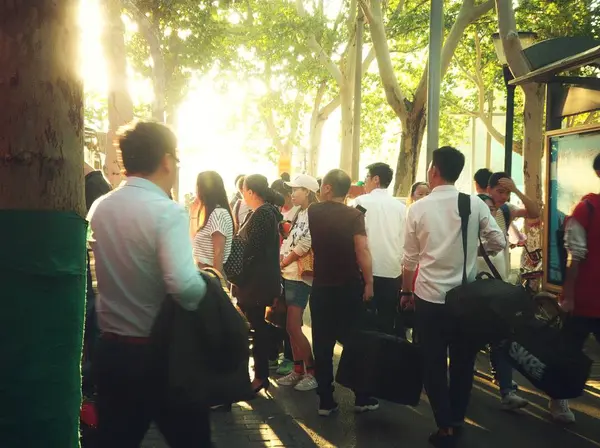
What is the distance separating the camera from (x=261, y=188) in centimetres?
598

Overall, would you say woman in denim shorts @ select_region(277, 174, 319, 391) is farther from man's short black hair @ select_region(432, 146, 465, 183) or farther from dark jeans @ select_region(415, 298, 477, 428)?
man's short black hair @ select_region(432, 146, 465, 183)

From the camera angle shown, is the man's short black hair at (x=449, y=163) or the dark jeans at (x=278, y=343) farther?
the dark jeans at (x=278, y=343)

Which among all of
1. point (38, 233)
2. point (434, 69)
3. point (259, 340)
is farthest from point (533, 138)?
point (38, 233)

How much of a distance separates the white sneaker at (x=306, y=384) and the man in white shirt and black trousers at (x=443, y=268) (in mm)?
1713

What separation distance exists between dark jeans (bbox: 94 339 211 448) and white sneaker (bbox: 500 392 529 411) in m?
3.62

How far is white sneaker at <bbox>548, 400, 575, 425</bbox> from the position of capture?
533 cm

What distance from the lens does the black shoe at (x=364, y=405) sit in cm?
559

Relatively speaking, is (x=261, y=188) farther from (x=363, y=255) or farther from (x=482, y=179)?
(x=482, y=179)

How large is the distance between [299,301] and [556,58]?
15.5 feet

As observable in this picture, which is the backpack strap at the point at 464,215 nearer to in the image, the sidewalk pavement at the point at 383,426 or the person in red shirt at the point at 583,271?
the person in red shirt at the point at 583,271

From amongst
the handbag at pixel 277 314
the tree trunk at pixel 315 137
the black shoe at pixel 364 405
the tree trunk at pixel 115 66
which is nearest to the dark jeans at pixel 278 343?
the handbag at pixel 277 314

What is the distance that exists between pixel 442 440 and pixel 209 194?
8.08ft

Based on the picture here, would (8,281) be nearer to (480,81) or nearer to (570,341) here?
(570,341)

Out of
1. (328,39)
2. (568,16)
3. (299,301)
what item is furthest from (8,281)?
(328,39)
